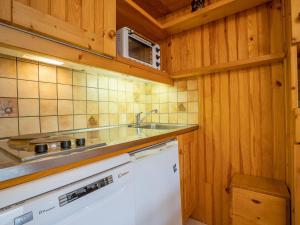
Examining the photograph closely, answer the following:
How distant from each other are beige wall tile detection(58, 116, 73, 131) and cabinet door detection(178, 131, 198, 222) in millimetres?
832

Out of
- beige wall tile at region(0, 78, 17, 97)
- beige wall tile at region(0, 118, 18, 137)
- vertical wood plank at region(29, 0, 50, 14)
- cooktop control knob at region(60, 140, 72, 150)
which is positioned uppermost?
vertical wood plank at region(29, 0, 50, 14)

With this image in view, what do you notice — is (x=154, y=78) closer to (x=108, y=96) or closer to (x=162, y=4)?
(x=108, y=96)

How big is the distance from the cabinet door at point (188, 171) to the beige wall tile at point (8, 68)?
1.16 meters

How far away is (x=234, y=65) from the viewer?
137 centimetres

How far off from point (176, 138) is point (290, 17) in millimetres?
→ 1062

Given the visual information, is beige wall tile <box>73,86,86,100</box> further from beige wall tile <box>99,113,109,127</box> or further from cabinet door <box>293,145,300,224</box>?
cabinet door <box>293,145,300,224</box>

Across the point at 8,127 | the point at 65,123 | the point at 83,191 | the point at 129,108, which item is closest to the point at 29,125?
the point at 8,127

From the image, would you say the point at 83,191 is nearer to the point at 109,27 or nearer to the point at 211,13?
the point at 109,27

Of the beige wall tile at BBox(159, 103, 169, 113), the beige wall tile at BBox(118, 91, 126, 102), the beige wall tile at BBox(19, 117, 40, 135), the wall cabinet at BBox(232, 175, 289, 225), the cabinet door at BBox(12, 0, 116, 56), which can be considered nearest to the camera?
the cabinet door at BBox(12, 0, 116, 56)

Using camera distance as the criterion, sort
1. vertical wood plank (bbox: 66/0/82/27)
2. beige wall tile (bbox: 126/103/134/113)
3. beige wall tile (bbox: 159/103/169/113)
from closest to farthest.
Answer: vertical wood plank (bbox: 66/0/82/27)
beige wall tile (bbox: 126/103/134/113)
beige wall tile (bbox: 159/103/169/113)

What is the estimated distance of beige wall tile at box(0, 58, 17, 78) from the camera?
885mm

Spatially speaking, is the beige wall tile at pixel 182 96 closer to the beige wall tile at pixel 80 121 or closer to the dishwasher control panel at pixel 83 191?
the beige wall tile at pixel 80 121

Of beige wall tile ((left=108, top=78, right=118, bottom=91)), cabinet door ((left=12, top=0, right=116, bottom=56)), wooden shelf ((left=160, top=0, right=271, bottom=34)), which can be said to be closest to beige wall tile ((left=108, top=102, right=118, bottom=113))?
beige wall tile ((left=108, top=78, right=118, bottom=91))

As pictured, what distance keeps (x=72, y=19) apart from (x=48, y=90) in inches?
19.2
